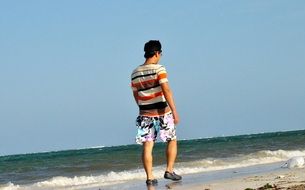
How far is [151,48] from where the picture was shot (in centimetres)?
650

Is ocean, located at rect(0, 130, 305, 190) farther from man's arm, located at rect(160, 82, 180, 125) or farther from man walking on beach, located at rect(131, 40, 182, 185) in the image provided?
man's arm, located at rect(160, 82, 180, 125)

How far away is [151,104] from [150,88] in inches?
6.8

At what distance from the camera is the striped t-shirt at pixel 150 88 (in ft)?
20.8

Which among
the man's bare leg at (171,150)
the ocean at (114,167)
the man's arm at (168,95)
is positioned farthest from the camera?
the ocean at (114,167)

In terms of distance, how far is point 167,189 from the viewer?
238 inches

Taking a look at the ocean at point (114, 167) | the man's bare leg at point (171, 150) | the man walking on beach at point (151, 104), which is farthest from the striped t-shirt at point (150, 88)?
the ocean at point (114, 167)

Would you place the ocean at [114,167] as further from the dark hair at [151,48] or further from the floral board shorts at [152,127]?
the dark hair at [151,48]

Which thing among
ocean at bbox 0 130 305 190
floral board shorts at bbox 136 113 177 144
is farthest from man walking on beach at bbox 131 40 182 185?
ocean at bbox 0 130 305 190

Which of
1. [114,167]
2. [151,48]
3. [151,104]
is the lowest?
[114,167]

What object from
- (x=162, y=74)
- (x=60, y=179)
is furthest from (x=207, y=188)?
(x=60, y=179)

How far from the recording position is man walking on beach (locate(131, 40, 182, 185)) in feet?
20.9

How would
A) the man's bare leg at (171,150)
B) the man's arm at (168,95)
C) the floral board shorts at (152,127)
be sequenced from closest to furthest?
the man's arm at (168,95), the floral board shorts at (152,127), the man's bare leg at (171,150)

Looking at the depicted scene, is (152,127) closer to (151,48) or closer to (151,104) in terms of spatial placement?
(151,104)

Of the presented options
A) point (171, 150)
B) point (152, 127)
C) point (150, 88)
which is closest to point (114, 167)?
point (171, 150)
